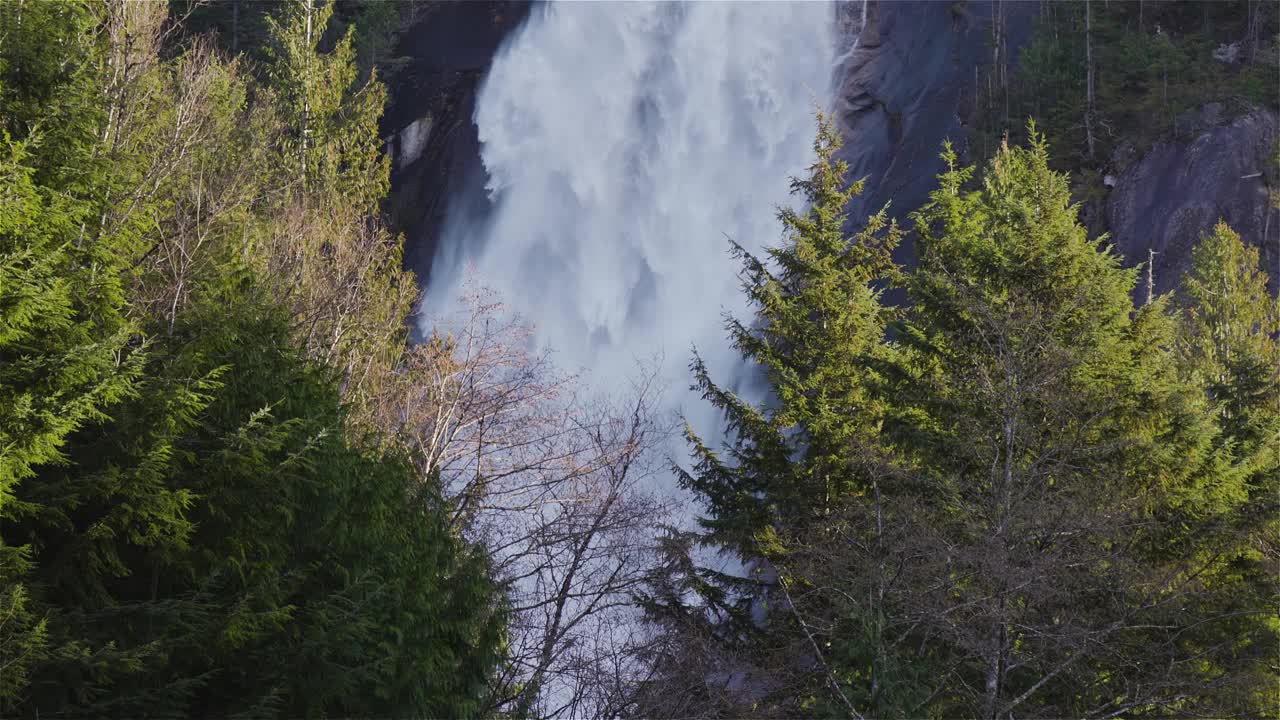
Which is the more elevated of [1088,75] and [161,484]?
[1088,75]

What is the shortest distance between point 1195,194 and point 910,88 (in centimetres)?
1021

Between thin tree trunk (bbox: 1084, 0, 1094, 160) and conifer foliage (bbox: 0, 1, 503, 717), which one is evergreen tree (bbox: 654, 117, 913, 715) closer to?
conifer foliage (bbox: 0, 1, 503, 717)

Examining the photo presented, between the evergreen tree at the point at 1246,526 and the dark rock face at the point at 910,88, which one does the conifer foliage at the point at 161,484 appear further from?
the dark rock face at the point at 910,88

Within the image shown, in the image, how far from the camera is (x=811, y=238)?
15625 mm

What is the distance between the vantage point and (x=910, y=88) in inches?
1438

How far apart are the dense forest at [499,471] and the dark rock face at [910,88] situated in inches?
610

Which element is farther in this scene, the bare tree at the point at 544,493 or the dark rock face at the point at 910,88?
the dark rock face at the point at 910,88

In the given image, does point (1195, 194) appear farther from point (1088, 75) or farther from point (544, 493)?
point (544, 493)

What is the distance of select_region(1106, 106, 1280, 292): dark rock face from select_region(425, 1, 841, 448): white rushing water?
1076cm

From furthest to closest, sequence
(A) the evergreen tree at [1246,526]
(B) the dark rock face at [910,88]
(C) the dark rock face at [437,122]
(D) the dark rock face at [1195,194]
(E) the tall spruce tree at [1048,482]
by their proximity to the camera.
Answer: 1. (C) the dark rock face at [437,122]
2. (B) the dark rock face at [910,88]
3. (D) the dark rock face at [1195,194]
4. (A) the evergreen tree at [1246,526]
5. (E) the tall spruce tree at [1048,482]

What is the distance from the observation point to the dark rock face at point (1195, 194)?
29875mm

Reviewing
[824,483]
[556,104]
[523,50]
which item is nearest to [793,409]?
[824,483]

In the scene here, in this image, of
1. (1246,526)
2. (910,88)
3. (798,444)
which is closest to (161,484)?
(798,444)

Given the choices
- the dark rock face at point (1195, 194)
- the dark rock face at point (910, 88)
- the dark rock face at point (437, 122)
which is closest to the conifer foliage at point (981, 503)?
the dark rock face at point (1195, 194)
